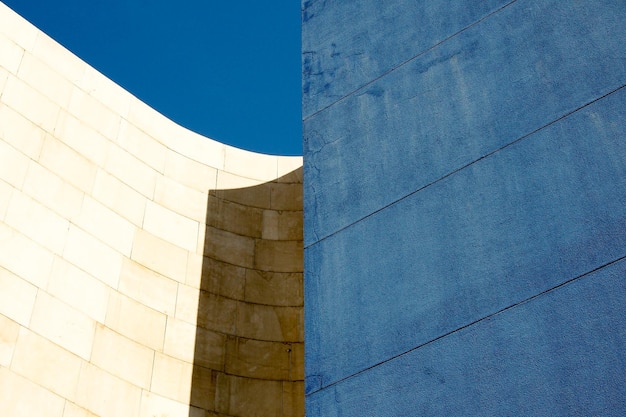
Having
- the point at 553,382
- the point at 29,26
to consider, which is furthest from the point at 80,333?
the point at 553,382

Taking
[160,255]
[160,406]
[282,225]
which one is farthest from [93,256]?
[282,225]

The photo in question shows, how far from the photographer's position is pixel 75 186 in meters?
14.4

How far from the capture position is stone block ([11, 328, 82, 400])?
478 inches

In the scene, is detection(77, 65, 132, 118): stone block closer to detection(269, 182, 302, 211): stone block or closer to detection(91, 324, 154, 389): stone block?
detection(269, 182, 302, 211): stone block

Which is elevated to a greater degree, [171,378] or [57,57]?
[57,57]

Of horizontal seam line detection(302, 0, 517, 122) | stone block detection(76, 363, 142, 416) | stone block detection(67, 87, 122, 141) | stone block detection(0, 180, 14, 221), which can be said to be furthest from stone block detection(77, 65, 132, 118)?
horizontal seam line detection(302, 0, 517, 122)

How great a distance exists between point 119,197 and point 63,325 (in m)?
2.97

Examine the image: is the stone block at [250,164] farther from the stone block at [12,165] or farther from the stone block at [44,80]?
the stone block at [12,165]

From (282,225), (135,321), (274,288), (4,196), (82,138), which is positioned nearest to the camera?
(4,196)

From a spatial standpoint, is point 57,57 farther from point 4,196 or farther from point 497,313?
point 497,313

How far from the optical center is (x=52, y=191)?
46.0 ft

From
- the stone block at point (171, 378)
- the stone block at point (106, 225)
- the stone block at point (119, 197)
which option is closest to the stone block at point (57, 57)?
the stone block at point (119, 197)

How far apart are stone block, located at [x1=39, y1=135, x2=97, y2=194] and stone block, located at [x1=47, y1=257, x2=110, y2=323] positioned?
166 centimetres

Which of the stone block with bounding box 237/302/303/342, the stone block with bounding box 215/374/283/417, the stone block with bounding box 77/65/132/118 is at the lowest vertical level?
the stone block with bounding box 215/374/283/417
